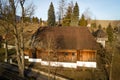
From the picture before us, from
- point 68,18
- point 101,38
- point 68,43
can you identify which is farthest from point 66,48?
point 68,18

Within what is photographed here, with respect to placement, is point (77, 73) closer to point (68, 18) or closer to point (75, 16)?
point (75, 16)

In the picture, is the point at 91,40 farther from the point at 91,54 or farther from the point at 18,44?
the point at 18,44

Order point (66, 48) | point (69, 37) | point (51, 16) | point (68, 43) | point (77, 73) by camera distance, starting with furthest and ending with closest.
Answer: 1. point (51, 16)
2. point (69, 37)
3. point (68, 43)
4. point (66, 48)
5. point (77, 73)

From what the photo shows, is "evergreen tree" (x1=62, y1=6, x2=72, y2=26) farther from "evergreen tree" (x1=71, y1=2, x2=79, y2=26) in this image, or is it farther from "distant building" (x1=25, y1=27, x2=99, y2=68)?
"distant building" (x1=25, y1=27, x2=99, y2=68)

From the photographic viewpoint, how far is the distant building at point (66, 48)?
40.5 m

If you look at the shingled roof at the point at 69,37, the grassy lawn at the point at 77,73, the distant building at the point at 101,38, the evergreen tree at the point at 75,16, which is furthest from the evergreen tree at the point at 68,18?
the grassy lawn at the point at 77,73

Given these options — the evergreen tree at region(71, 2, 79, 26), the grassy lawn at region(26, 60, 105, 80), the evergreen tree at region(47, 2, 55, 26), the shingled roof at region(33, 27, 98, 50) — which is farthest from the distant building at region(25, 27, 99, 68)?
the evergreen tree at region(47, 2, 55, 26)

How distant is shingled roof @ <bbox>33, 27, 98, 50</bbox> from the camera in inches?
1651

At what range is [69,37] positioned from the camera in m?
44.5

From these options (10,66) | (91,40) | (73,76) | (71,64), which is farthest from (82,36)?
(10,66)

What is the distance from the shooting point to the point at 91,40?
141 feet

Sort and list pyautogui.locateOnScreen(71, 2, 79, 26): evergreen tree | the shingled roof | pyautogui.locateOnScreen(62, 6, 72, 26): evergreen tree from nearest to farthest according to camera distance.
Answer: the shingled roof, pyautogui.locateOnScreen(71, 2, 79, 26): evergreen tree, pyautogui.locateOnScreen(62, 6, 72, 26): evergreen tree

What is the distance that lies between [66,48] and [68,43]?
1.53 metres

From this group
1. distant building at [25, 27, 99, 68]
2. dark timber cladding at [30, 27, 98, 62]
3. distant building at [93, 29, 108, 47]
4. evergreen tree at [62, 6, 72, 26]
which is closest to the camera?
distant building at [25, 27, 99, 68]
